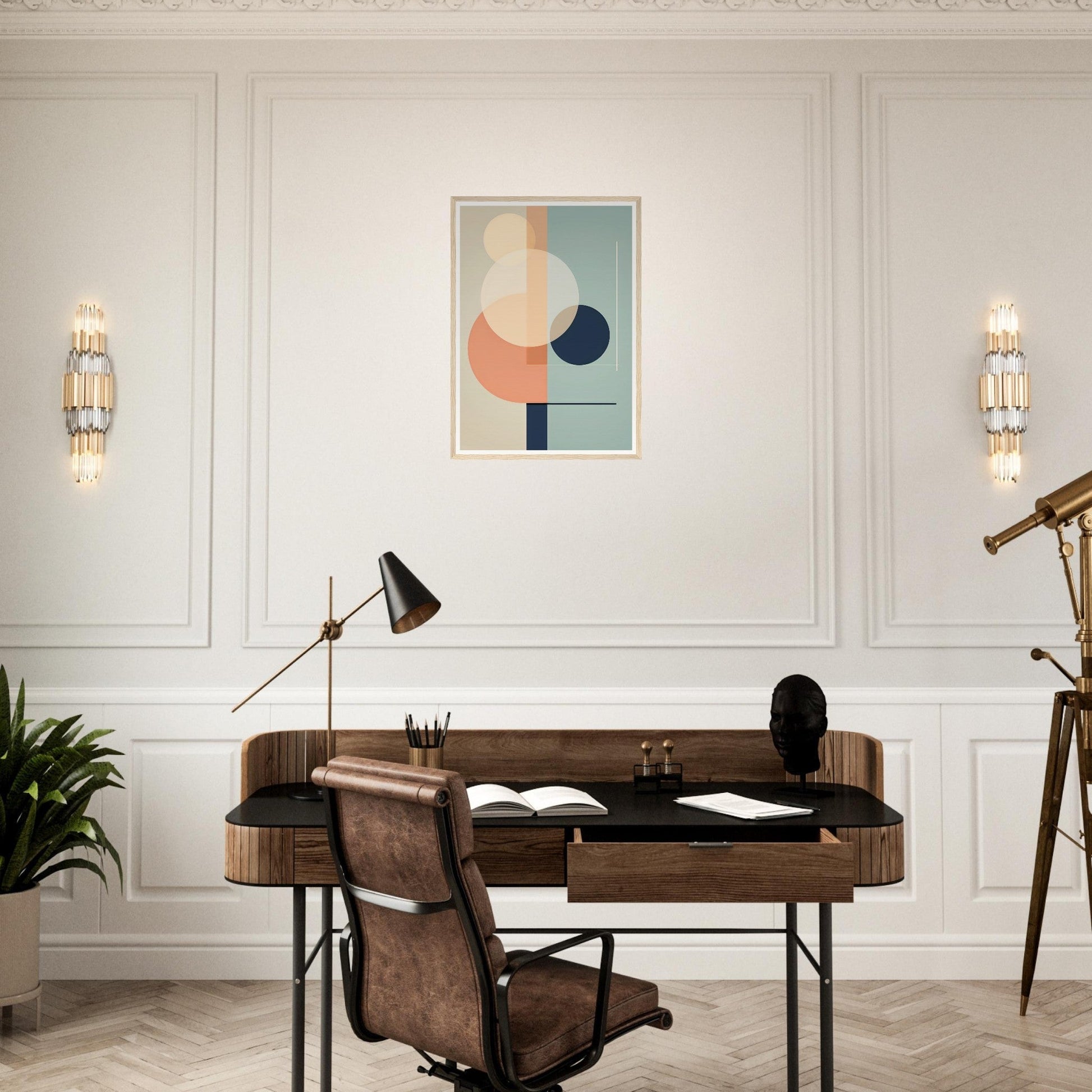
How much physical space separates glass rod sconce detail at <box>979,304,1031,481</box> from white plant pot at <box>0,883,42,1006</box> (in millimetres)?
3417

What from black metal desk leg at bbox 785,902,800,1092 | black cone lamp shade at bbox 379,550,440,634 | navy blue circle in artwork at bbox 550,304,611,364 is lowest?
black metal desk leg at bbox 785,902,800,1092

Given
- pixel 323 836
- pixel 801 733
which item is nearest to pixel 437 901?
pixel 323 836

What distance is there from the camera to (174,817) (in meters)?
3.49

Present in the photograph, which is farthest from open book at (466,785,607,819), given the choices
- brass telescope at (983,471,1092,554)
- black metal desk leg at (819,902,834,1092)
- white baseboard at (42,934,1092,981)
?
brass telescope at (983,471,1092,554)

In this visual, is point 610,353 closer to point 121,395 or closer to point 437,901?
point 121,395

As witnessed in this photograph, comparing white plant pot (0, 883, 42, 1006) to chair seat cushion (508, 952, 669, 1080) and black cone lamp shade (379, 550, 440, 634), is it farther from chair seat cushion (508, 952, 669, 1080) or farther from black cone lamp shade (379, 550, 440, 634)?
chair seat cushion (508, 952, 669, 1080)

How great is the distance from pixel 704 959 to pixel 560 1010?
1.71 metres

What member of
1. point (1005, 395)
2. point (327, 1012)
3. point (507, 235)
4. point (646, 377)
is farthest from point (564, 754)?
point (1005, 395)

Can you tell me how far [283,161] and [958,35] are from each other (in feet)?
7.90

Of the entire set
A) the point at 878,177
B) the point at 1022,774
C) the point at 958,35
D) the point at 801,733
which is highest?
the point at 958,35

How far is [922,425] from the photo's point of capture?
3561 millimetres

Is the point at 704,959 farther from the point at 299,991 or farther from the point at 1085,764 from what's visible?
the point at 299,991

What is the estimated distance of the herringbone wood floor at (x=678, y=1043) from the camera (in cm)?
271

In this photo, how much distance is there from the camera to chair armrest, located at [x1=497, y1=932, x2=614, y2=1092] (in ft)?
5.70
